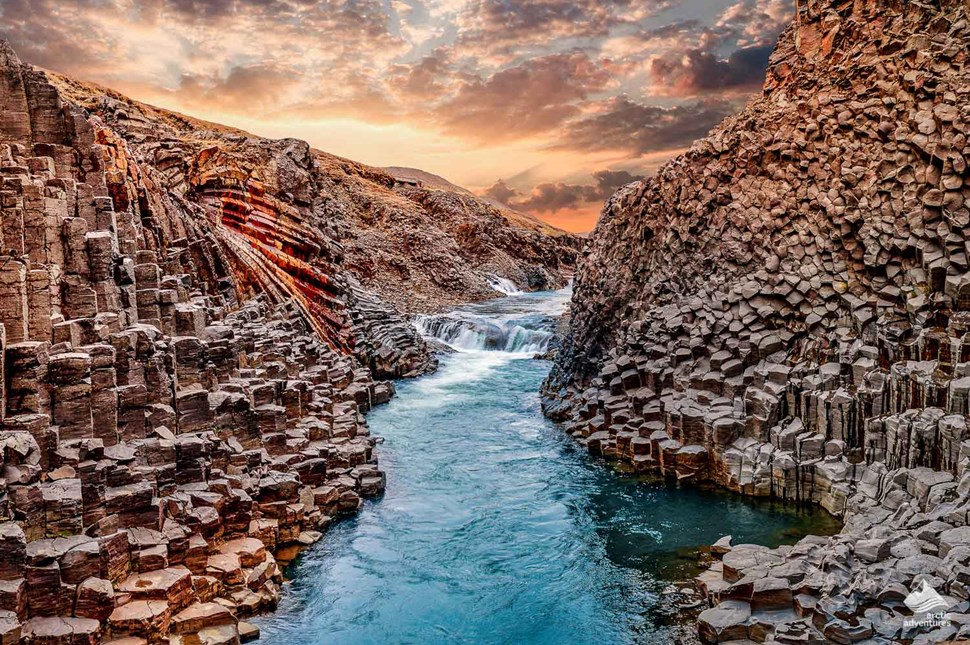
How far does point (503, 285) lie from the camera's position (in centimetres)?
7800

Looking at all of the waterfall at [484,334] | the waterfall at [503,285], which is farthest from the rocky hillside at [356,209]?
the waterfall at [484,334]

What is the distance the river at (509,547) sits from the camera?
533 inches

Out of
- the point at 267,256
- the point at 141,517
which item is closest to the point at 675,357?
the point at 141,517

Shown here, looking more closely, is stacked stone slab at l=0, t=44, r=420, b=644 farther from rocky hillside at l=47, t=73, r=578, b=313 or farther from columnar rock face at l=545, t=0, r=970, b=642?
rocky hillside at l=47, t=73, r=578, b=313

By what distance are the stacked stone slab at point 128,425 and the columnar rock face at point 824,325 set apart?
9259 millimetres

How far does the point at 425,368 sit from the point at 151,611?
26706mm

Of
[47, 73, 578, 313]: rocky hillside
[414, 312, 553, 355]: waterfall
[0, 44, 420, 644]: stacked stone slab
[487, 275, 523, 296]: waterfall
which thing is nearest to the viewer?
[0, 44, 420, 644]: stacked stone slab

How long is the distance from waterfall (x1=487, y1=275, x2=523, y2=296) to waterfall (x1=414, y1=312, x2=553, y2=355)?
2525cm

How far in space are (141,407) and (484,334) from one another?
105 feet

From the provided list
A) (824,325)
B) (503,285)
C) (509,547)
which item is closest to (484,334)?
(824,325)

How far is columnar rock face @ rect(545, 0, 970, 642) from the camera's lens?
1223cm

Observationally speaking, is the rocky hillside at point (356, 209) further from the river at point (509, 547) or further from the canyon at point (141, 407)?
the river at point (509, 547)

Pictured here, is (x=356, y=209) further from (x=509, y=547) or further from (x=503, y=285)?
(x=509, y=547)

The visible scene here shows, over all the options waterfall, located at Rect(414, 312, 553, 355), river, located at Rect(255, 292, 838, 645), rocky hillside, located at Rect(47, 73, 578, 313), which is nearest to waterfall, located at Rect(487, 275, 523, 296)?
rocky hillside, located at Rect(47, 73, 578, 313)
